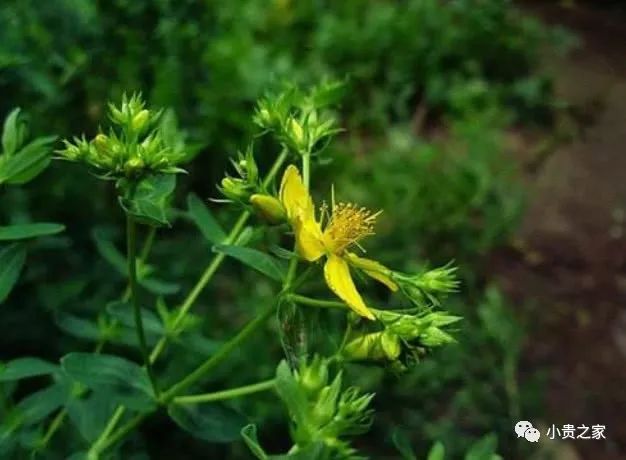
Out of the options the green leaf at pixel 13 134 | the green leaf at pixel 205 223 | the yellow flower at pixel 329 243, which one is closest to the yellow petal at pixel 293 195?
the yellow flower at pixel 329 243

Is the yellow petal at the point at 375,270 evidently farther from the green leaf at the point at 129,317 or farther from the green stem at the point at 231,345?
the green leaf at the point at 129,317

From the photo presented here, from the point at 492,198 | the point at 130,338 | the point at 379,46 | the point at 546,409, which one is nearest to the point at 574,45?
the point at 379,46

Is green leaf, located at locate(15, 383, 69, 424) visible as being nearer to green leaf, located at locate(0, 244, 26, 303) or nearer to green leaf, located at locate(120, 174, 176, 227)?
green leaf, located at locate(0, 244, 26, 303)

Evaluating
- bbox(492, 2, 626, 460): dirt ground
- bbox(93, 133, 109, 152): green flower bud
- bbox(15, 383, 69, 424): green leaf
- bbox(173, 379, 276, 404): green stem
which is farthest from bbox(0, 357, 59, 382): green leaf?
bbox(492, 2, 626, 460): dirt ground

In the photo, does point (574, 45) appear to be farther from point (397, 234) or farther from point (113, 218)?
point (113, 218)

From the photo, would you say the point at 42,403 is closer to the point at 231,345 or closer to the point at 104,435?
the point at 104,435

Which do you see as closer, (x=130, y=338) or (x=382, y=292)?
(x=130, y=338)
